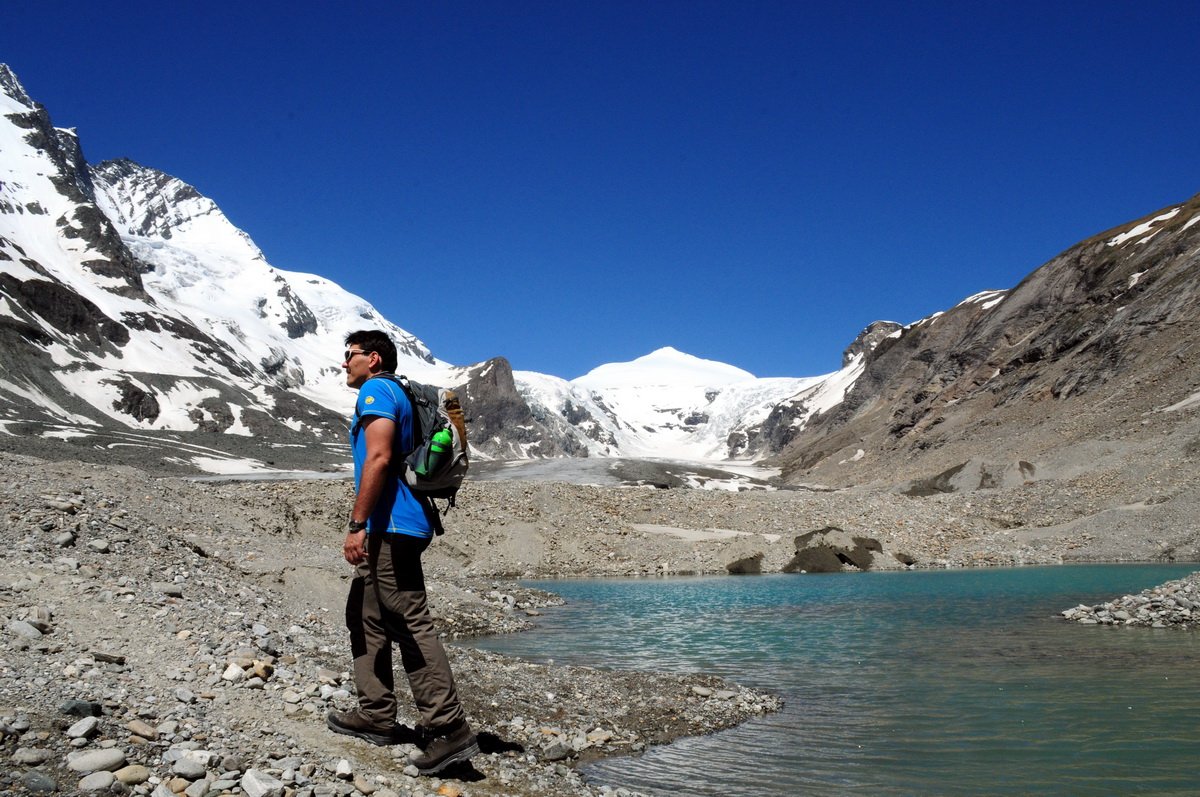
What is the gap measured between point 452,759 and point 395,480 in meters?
2.10

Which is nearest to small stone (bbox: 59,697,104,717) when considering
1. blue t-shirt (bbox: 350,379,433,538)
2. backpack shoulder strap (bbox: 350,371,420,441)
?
blue t-shirt (bbox: 350,379,433,538)

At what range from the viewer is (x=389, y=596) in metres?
6.66

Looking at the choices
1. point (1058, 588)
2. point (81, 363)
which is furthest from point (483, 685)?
point (81, 363)

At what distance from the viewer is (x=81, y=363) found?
14888 cm

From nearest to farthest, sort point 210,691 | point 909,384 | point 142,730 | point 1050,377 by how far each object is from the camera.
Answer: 1. point 142,730
2. point 210,691
3. point 1050,377
4. point 909,384

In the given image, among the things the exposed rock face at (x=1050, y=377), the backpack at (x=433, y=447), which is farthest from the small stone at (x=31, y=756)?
the exposed rock face at (x=1050, y=377)

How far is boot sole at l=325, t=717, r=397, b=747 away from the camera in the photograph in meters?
6.83

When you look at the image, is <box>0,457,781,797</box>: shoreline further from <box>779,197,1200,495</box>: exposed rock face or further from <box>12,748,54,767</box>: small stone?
<box>779,197,1200,495</box>: exposed rock face

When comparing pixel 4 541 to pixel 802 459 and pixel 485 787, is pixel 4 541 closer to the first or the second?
pixel 485 787

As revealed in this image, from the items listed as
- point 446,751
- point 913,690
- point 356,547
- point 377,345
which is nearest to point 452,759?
point 446,751

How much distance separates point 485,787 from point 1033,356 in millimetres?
87795

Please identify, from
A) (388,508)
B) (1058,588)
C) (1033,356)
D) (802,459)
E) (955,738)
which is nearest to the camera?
(388,508)

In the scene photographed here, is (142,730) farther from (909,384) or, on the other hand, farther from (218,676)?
(909,384)

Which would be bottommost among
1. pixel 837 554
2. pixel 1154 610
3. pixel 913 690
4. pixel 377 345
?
pixel 913 690
